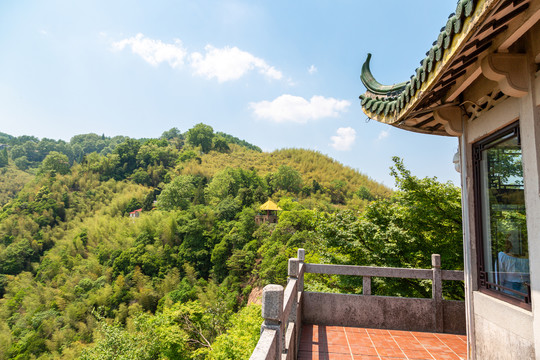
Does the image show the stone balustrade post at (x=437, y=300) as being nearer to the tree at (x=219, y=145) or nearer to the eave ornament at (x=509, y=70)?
the eave ornament at (x=509, y=70)

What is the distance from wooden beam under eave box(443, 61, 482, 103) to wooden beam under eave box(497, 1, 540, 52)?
32cm

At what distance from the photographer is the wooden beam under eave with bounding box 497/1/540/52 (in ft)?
5.45

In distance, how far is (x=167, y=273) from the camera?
32562 millimetres

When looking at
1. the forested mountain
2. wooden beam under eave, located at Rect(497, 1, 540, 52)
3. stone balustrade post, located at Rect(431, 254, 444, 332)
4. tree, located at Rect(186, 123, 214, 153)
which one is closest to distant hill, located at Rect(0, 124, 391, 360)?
the forested mountain

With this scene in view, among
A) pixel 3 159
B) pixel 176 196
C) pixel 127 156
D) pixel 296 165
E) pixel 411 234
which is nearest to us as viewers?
pixel 411 234

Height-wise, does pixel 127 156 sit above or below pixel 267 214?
above

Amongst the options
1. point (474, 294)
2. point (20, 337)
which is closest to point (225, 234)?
point (20, 337)

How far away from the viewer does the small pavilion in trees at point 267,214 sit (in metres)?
38.1

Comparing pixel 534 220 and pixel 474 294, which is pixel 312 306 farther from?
pixel 534 220

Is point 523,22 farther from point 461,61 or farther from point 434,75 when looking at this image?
point 434,75

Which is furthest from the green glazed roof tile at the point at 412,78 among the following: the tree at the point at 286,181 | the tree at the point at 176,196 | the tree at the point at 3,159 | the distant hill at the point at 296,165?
the tree at the point at 3,159

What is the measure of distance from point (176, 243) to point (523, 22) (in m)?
38.7

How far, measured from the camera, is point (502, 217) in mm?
2648

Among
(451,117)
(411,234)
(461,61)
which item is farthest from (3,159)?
(461,61)
